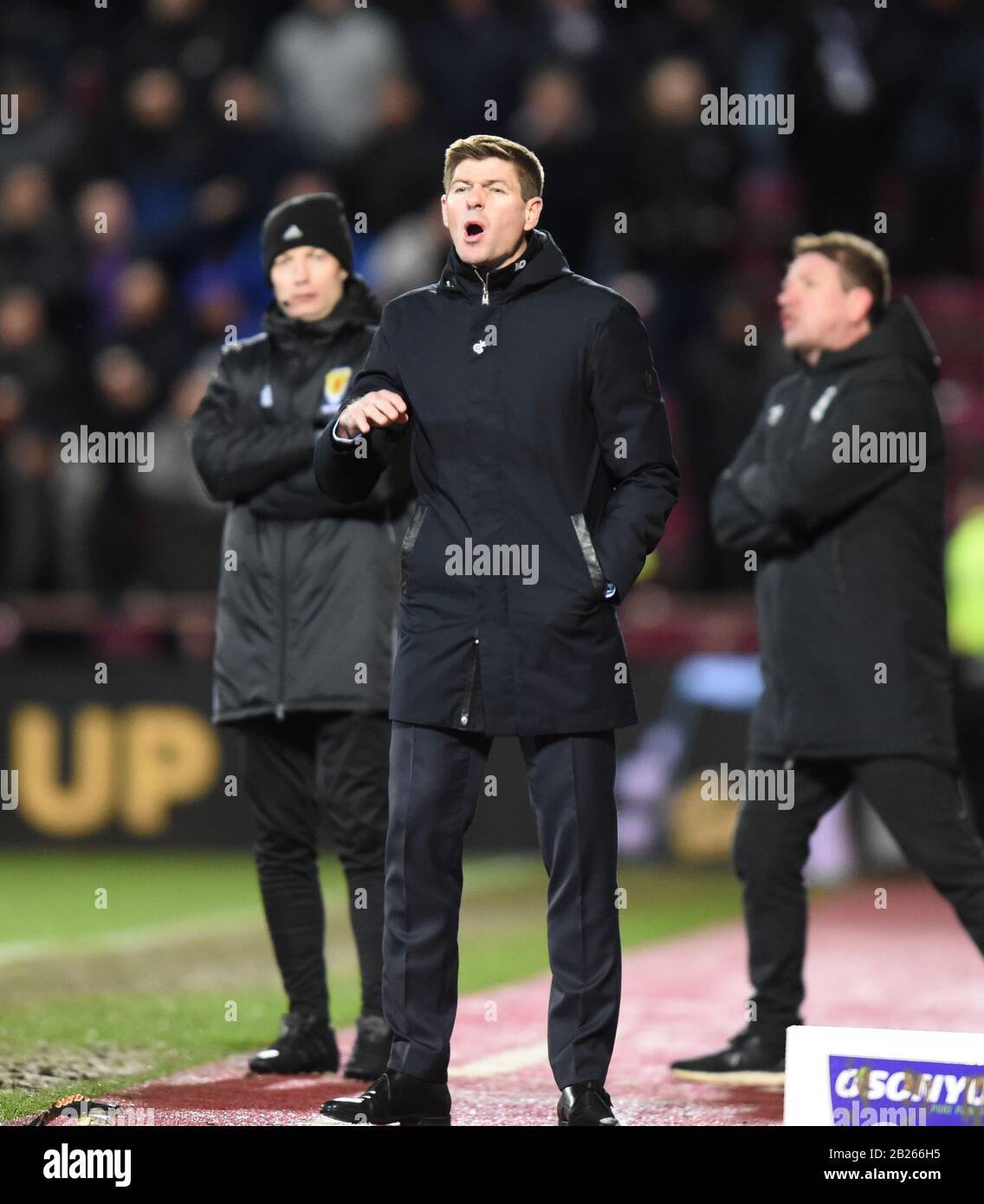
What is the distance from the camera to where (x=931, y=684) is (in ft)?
19.2

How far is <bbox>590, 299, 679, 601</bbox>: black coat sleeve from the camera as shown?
4789 mm

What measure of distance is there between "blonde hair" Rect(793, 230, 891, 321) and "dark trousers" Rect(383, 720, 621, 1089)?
1.78 m

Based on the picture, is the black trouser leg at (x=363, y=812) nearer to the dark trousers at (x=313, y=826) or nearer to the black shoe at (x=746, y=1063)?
the dark trousers at (x=313, y=826)

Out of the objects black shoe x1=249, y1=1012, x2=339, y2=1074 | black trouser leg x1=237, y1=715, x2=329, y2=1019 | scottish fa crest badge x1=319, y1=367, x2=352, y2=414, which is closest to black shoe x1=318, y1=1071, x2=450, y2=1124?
black shoe x1=249, y1=1012, x2=339, y2=1074

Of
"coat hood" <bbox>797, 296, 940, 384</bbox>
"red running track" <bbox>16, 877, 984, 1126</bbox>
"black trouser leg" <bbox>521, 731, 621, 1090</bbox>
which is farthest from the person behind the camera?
"coat hood" <bbox>797, 296, 940, 384</bbox>

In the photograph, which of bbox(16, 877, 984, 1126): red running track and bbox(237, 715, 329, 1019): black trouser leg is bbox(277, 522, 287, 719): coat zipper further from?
bbox(16, 877, 984, 1126): red running track

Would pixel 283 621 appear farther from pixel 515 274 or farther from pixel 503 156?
pixel 503 156

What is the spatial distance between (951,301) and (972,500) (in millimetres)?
3459

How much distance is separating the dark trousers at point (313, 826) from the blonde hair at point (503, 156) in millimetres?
1560

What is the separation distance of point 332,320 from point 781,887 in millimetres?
2031

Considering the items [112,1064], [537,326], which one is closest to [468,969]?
[112,1064]

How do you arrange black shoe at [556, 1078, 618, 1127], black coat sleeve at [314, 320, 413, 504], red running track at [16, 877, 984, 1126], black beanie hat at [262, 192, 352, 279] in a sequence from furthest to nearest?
black beanie hat at [262, 192, 352, 279]
red running track at [16, 877, 984, 1126]
black coat sleeve at [314, 320, 413, 504]
black shoe at [556, 1078, 618, 1127]

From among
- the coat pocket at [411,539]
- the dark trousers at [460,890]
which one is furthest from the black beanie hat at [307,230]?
the dark trousers at [460,890]

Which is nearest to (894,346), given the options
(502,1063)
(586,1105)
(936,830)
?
(936,830)
